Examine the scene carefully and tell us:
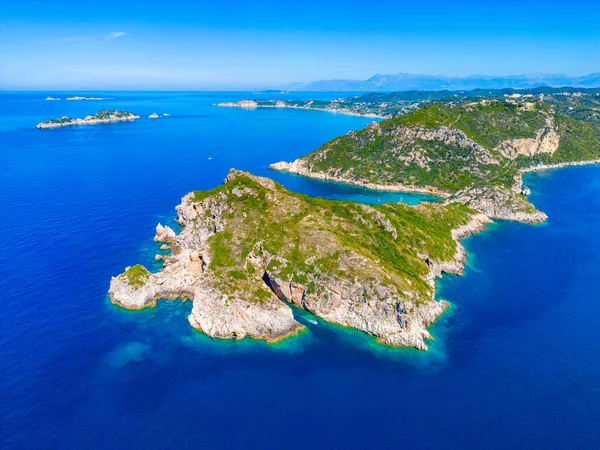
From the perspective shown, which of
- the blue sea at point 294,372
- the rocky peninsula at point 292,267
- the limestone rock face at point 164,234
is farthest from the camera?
the limestone rock face at point 164,234

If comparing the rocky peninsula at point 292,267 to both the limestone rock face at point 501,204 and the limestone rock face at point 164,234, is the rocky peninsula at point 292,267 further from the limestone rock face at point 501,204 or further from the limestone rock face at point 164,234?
the limestone rock face at point 501,204

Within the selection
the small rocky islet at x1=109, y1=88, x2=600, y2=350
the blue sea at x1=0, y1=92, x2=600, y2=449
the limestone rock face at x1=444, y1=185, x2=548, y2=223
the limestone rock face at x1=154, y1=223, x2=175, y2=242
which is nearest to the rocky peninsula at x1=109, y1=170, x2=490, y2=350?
the small rocky islet at x1=109, y1=88, x2=600, y2=350

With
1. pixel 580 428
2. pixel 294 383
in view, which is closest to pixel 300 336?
pixel 294 383

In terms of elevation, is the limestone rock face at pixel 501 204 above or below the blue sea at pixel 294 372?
above

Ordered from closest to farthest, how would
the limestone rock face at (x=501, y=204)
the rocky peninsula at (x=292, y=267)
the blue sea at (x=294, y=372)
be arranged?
the blue sea at (x=294, y=372), the rocky peninsula at (x=292, y=267), the limestone rock face at (x=501, y=204)

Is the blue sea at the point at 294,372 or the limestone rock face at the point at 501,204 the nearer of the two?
the blue sea at the point at 294,372

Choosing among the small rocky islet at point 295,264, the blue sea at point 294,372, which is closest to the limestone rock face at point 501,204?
the small rocky islet at point 295,264

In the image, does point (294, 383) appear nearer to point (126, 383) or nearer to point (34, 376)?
point (126, 383)
